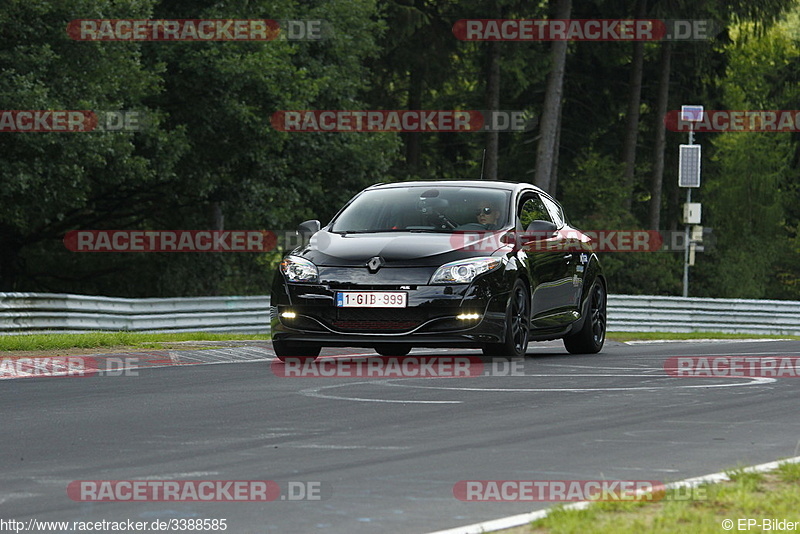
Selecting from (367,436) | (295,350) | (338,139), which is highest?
(338,139)

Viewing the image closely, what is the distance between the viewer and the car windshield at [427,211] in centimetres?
1479

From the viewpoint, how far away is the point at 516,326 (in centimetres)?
1445

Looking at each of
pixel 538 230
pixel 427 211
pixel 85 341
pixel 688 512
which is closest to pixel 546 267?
pixel 538 230

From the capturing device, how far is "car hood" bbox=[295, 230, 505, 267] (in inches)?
539

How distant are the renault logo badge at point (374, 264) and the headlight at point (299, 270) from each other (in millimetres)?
534

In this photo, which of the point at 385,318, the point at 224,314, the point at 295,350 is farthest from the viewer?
the point at 224,314

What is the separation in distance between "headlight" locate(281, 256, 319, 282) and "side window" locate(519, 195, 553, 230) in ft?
7.78

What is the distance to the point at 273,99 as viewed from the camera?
35156mm

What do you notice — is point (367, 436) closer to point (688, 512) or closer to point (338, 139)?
point (688, 512)

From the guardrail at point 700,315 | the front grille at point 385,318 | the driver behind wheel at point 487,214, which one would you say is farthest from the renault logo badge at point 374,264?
the guardrail at point 700,315

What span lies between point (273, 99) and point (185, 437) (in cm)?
2669

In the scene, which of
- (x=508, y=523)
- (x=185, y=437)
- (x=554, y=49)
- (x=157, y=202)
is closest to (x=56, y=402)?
(x=185, y=437)

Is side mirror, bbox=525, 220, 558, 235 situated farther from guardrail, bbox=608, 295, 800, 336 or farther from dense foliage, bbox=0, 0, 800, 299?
guardrail, bbox=608, 295, 800, 336

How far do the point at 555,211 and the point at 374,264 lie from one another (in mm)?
3877
